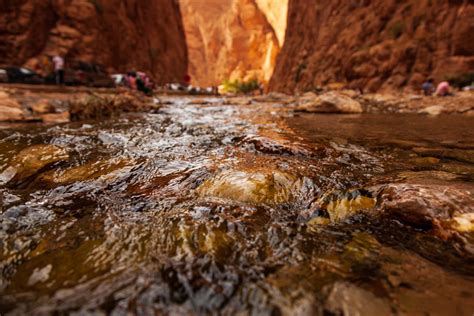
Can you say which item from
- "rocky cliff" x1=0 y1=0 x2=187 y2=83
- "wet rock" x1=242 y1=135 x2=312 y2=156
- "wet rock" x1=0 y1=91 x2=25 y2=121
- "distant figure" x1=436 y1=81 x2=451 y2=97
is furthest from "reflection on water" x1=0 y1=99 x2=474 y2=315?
"rocky cliff" x1=0 y1=0 x2=187 y2=83

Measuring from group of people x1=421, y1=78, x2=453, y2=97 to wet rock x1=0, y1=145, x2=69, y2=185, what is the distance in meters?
11.9

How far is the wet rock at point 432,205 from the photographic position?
49.4 inches

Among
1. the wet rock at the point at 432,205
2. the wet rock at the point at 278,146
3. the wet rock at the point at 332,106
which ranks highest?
the wet rock at the point at 432,205

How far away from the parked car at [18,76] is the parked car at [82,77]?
44cm

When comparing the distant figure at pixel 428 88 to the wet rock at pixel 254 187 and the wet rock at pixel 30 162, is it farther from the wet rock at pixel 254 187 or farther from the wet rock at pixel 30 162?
the wet rock at pixel 30 162

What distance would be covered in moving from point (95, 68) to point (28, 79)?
437cm

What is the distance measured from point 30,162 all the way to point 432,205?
109 inches

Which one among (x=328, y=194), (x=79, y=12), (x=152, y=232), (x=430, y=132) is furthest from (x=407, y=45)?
(x=79, y=12)

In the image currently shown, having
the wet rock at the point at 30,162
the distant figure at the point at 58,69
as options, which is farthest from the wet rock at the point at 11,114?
the distant figure at the point at 58,69

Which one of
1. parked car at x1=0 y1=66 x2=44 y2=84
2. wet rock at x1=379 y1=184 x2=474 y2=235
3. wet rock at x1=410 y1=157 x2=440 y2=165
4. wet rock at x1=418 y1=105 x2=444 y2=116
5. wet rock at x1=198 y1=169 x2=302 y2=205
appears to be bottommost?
parked car at x1=0 y1=66 x2=44 y2=84

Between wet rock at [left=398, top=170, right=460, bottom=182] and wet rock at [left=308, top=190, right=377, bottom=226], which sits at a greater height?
wet rock at [left=398, top=170, right=460, bottom=182]

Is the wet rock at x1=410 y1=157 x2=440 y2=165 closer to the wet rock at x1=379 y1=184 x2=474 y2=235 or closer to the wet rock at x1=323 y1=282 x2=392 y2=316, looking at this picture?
the wet rock at x1=379 y1=184 x2=474 y2=235

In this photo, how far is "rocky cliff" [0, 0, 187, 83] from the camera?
542 inches

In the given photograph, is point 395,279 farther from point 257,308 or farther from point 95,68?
point 95,68
